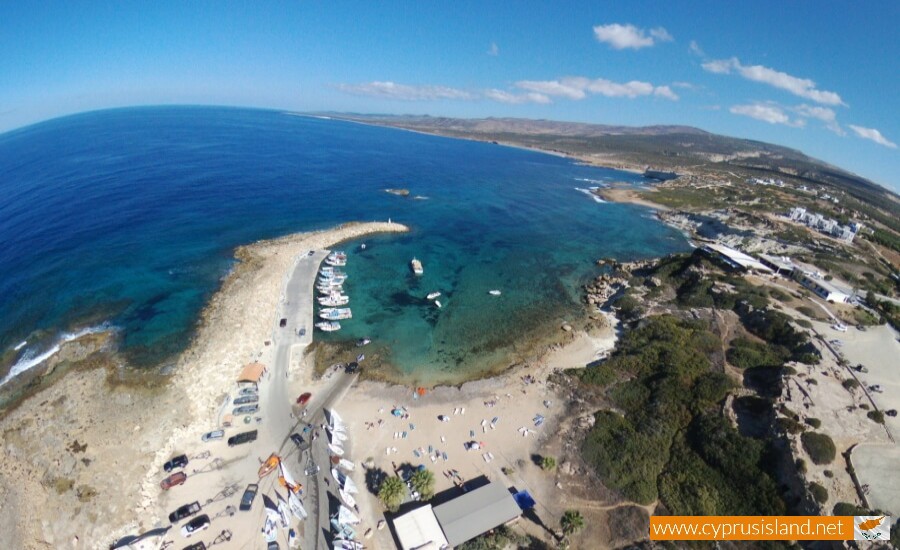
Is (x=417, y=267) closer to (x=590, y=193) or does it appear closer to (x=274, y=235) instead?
(x=274, y=235)

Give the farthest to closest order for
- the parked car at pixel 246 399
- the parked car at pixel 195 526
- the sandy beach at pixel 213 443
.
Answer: the parked car at pixel 246 399
the sandy beach at pixel 213 443
the parked car at pixel 195 526

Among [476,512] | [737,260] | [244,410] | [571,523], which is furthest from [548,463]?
[737,260]

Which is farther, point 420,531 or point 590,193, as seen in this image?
point 590,193

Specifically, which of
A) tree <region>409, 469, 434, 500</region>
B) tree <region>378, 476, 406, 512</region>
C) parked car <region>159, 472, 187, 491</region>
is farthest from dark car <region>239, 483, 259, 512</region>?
tree <region>409, 469, 434, 500</region>

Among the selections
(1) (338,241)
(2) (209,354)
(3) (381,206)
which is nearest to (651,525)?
(2) (209,354)

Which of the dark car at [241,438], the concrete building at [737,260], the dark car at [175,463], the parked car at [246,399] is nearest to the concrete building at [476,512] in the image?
the dark car at [241,438]

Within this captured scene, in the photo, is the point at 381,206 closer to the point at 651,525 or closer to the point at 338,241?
the point at 338,241

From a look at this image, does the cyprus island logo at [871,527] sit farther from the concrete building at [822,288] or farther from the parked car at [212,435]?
the parked car at [212,435]
